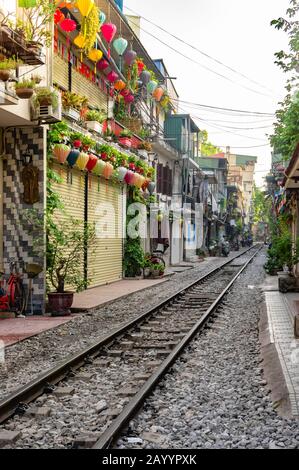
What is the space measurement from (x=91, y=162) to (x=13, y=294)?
5644mm

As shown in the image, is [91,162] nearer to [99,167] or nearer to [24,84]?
[99,167]

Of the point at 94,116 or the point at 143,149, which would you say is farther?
the point at 143,149

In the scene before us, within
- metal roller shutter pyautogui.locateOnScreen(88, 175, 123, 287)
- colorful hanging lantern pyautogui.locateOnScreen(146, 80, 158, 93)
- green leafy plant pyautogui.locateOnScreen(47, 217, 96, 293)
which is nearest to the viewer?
green leafy plant pyautogui.locateOnScreen(47, 217, 96, 293)

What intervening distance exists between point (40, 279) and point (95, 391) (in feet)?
23.1

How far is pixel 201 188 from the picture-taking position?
2012 inches

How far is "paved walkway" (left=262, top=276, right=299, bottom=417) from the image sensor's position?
677 centimetres

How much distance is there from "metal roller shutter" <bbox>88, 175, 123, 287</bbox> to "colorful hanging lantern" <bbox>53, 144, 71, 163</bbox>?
14.1 ft

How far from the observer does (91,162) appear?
17.6 m

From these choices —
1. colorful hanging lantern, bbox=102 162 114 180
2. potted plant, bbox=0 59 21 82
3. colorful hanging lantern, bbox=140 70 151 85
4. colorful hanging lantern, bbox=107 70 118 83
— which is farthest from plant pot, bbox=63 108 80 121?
colorful hanging lantern, bbox=140 70 151 85

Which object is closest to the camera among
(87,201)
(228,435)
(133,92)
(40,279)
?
(228,435)

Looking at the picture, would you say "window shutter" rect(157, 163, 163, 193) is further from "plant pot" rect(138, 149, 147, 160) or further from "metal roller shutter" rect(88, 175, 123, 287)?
"metal roller shutter" rect(88, 175, 123, 287)

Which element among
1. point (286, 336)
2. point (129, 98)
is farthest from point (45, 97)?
point (129, 98)

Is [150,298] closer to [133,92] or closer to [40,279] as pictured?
[40,279]

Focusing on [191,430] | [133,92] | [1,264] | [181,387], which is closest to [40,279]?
[1,264]
